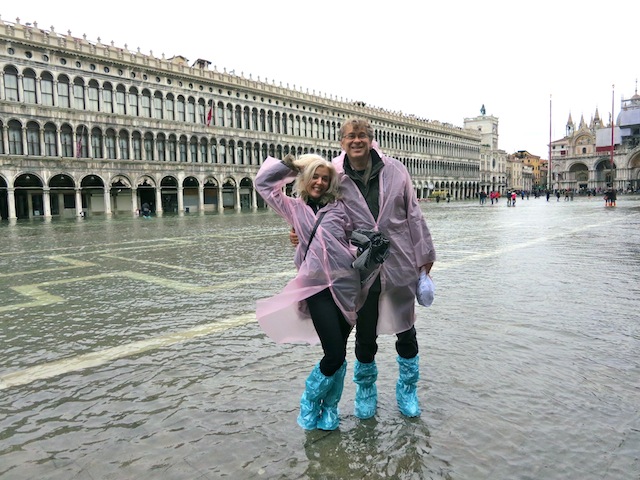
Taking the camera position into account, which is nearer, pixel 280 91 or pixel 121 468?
pixel 121 468

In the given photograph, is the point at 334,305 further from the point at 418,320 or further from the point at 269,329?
the point at 418,320

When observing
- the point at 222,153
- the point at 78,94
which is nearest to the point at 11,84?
the point at 78,94

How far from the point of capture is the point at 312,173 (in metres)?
3.03

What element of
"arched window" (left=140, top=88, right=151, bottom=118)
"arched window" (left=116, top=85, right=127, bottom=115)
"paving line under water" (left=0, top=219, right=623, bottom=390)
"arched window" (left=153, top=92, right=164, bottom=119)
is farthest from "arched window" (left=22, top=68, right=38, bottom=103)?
"paving line under water" (left=0, top=219, right=623, bottom=390)

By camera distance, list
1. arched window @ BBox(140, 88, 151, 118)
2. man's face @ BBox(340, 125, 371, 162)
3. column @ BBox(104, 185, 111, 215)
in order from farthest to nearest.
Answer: arched window @ BBox(140, 88, 151, 118) → column @ BBox(104, 185, 111, 215) → man's face @ BBox(340, 125, 371, 162)

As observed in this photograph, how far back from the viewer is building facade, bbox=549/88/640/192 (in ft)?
324

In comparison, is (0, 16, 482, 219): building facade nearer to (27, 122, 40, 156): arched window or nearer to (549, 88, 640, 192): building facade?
(27, 122, 40, 156): arched window

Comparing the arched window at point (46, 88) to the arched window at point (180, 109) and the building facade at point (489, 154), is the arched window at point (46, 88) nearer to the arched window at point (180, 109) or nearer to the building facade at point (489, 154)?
the arched window at point (180, 109)

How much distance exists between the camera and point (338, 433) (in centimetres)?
301

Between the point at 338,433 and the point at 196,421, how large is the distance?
893 mm

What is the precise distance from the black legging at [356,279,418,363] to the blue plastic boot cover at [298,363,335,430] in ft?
0.95

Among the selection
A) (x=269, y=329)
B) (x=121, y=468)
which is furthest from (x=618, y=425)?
(x=121, y=468)

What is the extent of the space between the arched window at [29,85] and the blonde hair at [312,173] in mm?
41360

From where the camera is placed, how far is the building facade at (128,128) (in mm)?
37188
